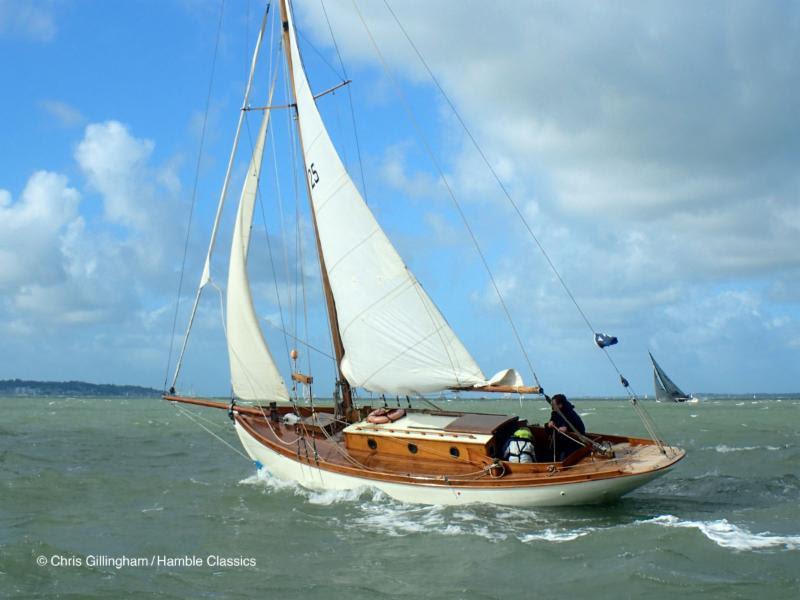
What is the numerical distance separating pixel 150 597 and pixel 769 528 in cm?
1081

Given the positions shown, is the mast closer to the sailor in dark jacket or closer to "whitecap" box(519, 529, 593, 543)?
the sailor in dark jacket

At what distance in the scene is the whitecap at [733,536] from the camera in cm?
1209

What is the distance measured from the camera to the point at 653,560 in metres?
11.2

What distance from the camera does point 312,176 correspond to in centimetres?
1916

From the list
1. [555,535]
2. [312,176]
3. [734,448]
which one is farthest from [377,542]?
[734,448]

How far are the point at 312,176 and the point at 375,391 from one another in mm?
5819

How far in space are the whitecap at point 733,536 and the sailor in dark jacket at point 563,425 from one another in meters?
2.58

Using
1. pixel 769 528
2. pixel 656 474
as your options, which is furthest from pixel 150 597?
pixel 769 528

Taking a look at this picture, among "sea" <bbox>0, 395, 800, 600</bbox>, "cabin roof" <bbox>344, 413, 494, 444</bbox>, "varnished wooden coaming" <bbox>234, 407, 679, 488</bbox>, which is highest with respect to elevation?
"cabin roof" <bbox>344, 413, 494, 444</bbox>

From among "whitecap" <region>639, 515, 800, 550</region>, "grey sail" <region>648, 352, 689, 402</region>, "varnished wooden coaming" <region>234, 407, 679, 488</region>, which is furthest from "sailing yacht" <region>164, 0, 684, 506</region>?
"grey sail" <region>648, 352, 689, 402</region>

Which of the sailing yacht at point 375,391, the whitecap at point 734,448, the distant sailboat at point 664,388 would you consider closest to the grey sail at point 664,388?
the distant sailboat at point 664,388

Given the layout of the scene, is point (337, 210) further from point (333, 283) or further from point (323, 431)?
point (323, 431)

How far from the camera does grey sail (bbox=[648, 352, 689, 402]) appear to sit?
9012 cm

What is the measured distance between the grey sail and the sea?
234 feet
